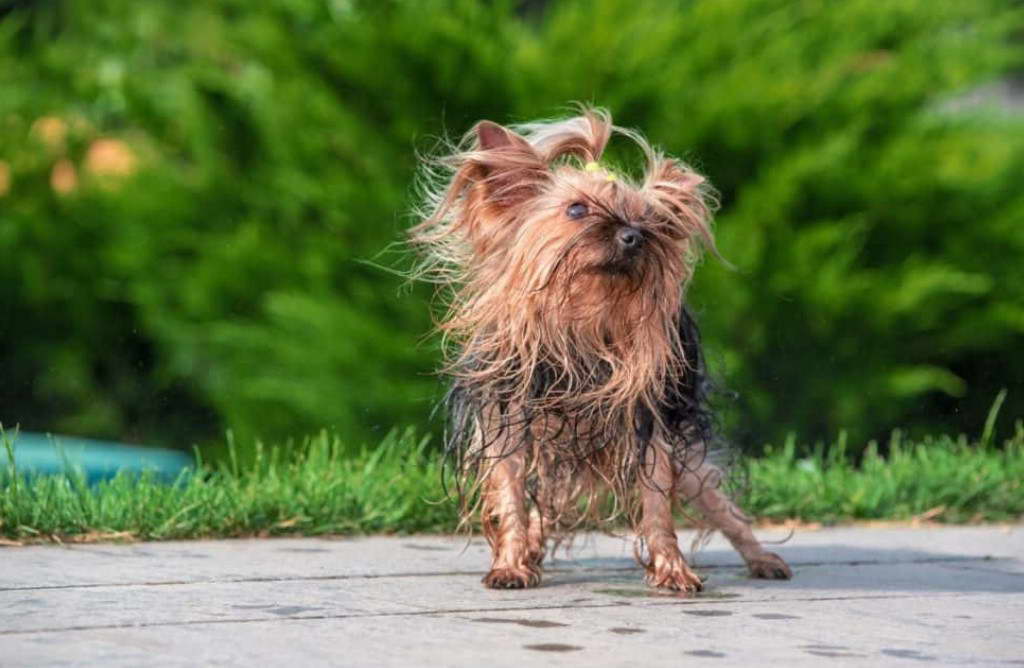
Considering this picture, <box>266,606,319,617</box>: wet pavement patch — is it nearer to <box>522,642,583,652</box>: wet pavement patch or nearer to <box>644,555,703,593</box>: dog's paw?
<box>522,642,583,652</box>: wet pavement patch

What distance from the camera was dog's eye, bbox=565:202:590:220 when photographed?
5.05 metres

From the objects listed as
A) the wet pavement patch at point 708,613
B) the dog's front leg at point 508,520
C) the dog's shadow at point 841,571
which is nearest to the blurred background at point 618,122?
the dog's shadow at point 841,571

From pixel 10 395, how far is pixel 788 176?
4.90m

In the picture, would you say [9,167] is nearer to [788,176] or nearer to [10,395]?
[10,395]

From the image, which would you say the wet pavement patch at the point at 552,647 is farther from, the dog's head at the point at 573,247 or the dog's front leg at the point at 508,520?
the dog's head at the point at 573,247

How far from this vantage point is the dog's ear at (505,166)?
17.0 feet

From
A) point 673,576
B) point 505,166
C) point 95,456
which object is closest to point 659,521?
point 673,576

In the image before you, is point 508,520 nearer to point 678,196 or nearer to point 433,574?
point 433,574

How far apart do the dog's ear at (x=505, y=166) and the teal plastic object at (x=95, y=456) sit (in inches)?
105

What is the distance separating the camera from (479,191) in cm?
525

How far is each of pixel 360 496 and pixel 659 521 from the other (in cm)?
143

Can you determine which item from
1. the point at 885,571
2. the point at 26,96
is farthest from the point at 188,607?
the point at 26,96

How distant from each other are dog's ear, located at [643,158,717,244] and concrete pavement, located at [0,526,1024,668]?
1016 mm

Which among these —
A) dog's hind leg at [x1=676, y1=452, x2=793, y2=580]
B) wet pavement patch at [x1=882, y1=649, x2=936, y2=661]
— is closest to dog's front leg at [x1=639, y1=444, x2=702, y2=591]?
dog's hind leg at [x1=676, y1=452, x2=793, y2=580]
